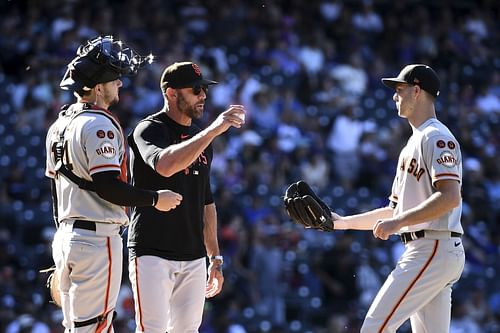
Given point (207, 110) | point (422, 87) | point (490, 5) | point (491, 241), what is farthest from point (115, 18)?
point (422, 87)

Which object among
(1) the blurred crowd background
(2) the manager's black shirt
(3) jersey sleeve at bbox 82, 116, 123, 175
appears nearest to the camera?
(3) jersey sleeve at bbox 82, 116, 123, 175

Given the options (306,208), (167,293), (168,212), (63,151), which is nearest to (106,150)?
(63,151)

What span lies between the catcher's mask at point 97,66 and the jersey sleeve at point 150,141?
359mm

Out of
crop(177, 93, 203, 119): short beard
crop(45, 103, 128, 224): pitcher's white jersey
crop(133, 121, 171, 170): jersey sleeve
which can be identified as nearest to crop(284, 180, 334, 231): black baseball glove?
crop(177, 93, 203, 119): short beard

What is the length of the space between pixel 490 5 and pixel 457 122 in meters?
4.98

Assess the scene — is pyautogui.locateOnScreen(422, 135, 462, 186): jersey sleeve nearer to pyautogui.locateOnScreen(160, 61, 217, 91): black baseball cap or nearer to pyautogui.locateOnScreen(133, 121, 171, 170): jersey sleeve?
pyautogui.locateOnScreen(160, 61, 217, 91): black baseball cap

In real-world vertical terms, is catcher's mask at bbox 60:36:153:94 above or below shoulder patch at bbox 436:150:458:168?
above

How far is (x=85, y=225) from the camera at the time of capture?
5527 millimetres

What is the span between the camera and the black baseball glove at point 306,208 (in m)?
6.29

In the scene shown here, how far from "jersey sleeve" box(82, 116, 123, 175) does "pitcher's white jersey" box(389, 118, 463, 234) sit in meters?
1.68

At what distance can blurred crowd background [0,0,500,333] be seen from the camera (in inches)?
485

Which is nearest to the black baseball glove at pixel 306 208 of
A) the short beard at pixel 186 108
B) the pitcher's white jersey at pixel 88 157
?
the short beard at pixel 186 108

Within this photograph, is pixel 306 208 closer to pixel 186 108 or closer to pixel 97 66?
pixel 186 108

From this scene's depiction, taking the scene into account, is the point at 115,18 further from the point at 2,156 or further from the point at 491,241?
the point at 491,241
